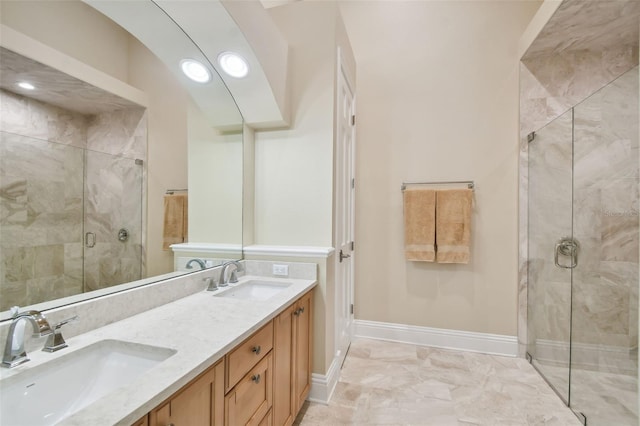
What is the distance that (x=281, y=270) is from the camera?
193cm

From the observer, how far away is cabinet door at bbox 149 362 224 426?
737 millimetres

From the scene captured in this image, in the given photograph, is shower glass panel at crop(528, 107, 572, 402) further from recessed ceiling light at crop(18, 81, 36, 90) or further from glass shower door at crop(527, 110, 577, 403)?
recessed ceiling light at crop(18, 81, 36, 90)

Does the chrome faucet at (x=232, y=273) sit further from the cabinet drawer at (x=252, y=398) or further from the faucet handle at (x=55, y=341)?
the faucet handle at (x=55, y=341)

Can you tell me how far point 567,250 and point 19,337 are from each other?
121 inches

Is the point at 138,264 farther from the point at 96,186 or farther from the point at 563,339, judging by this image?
the point at 563,339

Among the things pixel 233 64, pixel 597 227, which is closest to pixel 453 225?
pixel 597 227

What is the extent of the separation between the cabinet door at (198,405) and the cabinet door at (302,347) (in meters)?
0.67

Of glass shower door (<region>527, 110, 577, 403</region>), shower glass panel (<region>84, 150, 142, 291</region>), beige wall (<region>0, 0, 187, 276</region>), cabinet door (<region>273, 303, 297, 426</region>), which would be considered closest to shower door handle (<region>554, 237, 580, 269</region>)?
glass shower door (<region>527, 110, 577, 403</region>)

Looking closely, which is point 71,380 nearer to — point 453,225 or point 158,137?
point 158,137

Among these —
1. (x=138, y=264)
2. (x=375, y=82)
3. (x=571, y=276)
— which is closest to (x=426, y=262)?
(x=571, y=276)

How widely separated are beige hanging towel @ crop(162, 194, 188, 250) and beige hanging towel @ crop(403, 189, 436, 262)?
1.93 metres

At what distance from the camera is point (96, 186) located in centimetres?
110

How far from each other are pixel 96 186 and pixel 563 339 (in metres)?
3.09

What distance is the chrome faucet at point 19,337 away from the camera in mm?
801
